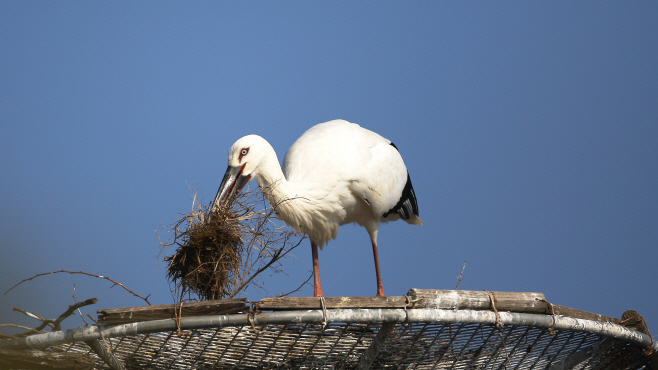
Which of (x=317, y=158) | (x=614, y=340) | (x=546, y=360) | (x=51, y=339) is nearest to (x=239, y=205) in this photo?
(x=317, y=158)

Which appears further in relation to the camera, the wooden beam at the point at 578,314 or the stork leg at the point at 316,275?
the stork leg at the point at 316,275

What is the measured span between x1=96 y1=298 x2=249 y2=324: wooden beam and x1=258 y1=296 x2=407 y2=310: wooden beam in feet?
0.35

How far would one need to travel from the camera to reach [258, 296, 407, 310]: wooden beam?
2533mm

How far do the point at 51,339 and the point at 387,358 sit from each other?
1525 mm

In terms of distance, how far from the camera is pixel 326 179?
14.4 feet

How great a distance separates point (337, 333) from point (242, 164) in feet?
5.67

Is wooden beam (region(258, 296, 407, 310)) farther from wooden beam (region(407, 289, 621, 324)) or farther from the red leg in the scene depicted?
the red leg

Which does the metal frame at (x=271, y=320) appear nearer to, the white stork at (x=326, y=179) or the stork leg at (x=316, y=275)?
the white stork at (x=326, y=179)

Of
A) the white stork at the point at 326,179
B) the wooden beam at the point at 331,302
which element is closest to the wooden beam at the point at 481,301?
the wooden beam at the point at 331,302

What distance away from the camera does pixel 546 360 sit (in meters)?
3.58

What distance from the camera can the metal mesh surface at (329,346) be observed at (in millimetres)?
2734

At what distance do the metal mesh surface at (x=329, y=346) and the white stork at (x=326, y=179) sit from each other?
124 cm

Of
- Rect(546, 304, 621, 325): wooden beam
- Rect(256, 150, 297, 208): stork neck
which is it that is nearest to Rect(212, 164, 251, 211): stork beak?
Rect(256, 150, 297, 208): stork neck

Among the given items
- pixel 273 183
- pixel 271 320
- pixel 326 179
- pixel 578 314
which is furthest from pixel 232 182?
pixel 578 314
